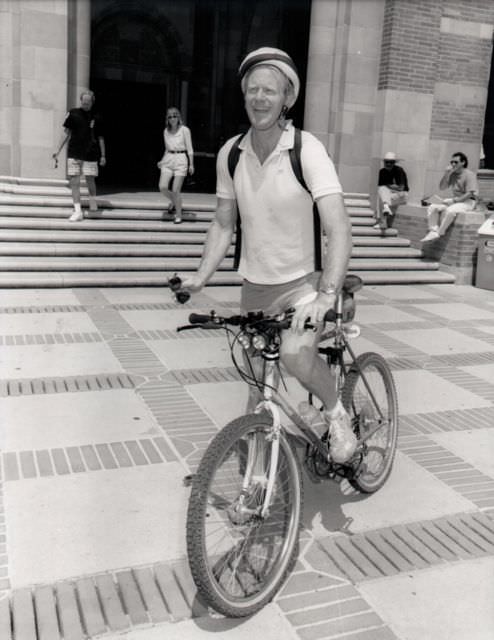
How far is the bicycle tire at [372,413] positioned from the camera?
13.1ft

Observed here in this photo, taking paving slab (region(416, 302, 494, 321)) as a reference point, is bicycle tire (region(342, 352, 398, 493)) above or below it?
above

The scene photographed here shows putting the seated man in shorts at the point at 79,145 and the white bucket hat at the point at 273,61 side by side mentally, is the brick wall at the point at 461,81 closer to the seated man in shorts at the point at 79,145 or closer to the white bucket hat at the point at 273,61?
the seated man in shorts at the point at 79,145

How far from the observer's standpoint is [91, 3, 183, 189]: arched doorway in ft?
62.2

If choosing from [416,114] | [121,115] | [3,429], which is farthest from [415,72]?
[3,429]

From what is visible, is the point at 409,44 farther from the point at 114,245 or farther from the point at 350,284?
the point at 350,284

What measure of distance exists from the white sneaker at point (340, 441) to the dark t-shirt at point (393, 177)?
1055 centimetres

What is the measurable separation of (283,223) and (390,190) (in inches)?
420

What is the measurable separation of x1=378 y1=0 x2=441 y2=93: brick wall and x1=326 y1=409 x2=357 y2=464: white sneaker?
1182 cm

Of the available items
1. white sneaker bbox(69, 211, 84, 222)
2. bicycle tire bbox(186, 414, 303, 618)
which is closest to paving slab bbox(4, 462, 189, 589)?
bicycle tire bbox(186, 414, 303, 618)

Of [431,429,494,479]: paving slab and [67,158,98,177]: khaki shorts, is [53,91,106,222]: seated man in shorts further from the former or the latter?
[431,429,494,479]: paving slab

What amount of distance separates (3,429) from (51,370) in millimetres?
1281

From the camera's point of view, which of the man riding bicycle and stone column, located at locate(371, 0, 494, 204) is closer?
the man riding bicycle

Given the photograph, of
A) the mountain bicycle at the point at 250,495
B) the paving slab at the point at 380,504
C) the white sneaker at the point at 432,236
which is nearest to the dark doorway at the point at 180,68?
the white sneaker at the point at 432,236

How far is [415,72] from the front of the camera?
→ 14.3 m
